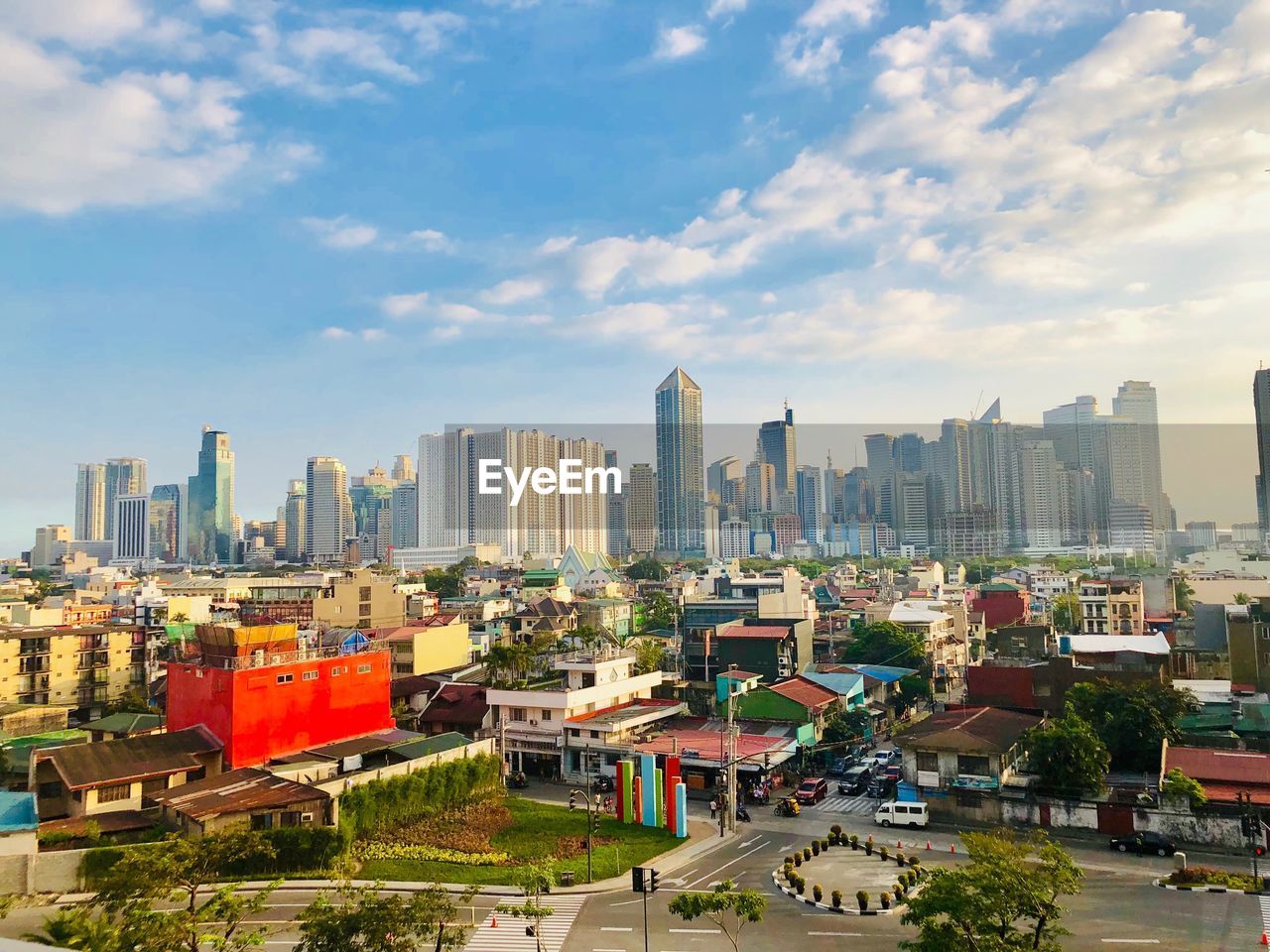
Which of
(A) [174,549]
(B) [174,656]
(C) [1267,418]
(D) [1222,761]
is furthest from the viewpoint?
(A) [174,549]

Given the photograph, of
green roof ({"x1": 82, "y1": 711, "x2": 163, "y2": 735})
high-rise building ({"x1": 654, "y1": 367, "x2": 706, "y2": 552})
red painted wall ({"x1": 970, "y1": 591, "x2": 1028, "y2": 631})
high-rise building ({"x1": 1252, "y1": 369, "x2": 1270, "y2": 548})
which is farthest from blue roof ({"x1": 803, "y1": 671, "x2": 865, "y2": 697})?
high-rise building ({"x1": 654, "y1": 367, "x2": 706, "y2": 552})

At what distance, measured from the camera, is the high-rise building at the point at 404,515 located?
6821 inches

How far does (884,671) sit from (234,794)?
1216 inches

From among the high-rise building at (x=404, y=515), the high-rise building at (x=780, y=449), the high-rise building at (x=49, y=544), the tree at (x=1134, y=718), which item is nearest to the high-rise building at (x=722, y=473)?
the high-rise building at (x=780, y=449)

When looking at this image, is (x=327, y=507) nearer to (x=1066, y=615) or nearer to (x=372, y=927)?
(x=1066, y=615)

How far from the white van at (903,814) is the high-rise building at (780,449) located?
155355 mm

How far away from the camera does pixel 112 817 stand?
2170 cm

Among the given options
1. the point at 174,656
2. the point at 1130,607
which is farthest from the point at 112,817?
the point at 1130,607

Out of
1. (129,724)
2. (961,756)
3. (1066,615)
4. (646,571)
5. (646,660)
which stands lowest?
(961,756)

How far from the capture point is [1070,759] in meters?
23.7

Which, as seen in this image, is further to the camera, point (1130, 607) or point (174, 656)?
point (1130, 607)

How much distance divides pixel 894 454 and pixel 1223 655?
126 meters

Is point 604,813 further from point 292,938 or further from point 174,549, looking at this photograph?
point 174,549

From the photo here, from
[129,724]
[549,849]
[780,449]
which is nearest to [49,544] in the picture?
[780,449]
